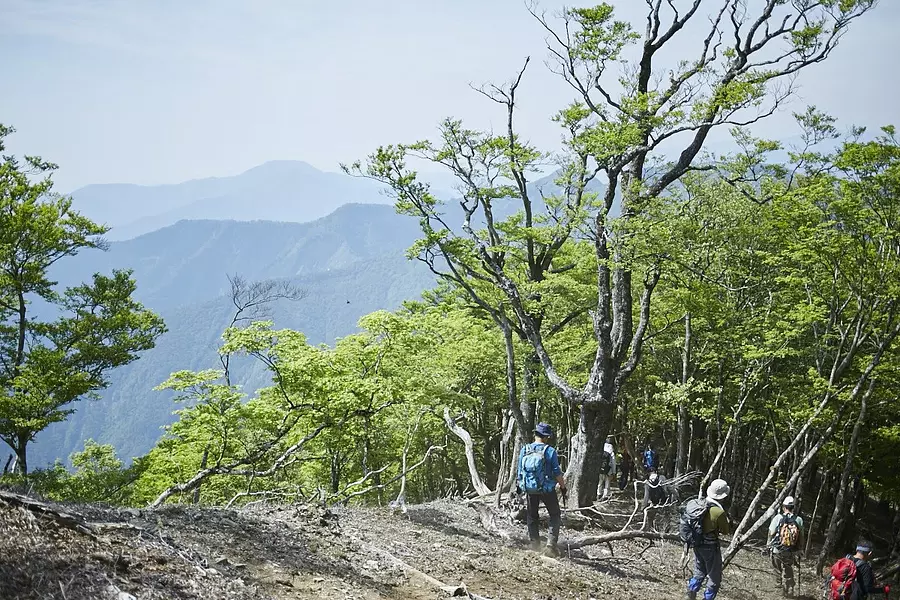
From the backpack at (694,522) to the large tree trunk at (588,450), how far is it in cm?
550

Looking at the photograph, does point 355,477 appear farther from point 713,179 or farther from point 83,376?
point 713,179

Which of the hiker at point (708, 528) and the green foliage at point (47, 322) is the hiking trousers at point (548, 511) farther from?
the green foliage at point (47, 322)

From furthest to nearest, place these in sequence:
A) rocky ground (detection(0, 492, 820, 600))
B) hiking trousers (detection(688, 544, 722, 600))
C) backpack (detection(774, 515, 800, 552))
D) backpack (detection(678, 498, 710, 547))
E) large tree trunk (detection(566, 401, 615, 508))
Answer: large tree trunk (detection(566, 401, 615, 508))
backpack (detection(774, 515, 800, 552))
hiking trousers (detection(688, 544, 722, 600))
backpack (detection(678, 498, 710, 547))
rocky ground (detection(0, 492, 820, 600))

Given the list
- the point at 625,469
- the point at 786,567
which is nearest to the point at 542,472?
the point at 786,567

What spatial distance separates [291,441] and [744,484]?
15.3m

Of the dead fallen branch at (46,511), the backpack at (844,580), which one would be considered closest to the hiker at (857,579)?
the backpack at (844,580)

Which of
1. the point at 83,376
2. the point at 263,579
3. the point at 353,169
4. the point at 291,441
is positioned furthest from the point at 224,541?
the point at 83,376

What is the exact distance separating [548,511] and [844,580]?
413cm

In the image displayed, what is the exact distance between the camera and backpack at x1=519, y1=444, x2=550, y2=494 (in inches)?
352

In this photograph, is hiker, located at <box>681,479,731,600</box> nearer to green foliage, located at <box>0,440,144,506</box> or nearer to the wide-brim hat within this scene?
the wide-brim hat

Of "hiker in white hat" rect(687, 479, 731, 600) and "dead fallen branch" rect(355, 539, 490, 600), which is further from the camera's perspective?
"hiker in white hat" rect(687, 479, 731, 600)

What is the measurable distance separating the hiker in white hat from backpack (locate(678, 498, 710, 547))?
0.04 feet

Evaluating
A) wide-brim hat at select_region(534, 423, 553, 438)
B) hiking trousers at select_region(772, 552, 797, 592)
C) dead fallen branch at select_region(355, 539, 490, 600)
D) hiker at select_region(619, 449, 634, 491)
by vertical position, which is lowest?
hiking trousers at select_region(772, 552, 797, 592)

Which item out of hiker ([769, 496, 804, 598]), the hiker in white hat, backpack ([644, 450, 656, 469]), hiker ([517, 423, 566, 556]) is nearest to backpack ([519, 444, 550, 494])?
hiker ([517, 423, 566, 556])
